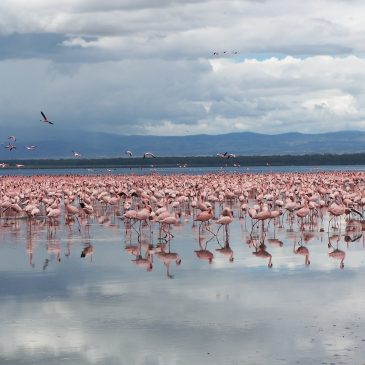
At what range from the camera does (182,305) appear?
43.1 feet

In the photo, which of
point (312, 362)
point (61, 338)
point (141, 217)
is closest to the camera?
point (312, 362)

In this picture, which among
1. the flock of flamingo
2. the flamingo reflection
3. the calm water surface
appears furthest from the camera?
the flock of flamingo

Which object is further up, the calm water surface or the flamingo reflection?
the flamingo reflection

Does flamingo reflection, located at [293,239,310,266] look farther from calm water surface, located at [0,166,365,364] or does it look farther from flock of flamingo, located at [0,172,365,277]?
calm water surface, located at [0,166,365,364]

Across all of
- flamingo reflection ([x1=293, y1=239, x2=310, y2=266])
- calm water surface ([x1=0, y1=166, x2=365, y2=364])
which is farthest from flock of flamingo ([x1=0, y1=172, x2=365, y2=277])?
calm water surface ([x1=0, y1=166, x2=365, y2=364])

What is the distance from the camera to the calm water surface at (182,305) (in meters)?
10.5

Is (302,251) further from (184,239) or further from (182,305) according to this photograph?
(182,305)

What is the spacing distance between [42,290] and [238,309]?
11.2 ft

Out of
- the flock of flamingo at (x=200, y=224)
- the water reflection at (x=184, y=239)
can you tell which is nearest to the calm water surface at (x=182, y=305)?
the water reflection at (x=184, y=239)

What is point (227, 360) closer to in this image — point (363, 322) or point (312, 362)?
point (312, 362)

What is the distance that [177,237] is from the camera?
72.5ft

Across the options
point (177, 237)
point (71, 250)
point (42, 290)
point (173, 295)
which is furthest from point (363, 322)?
point (177, 237)

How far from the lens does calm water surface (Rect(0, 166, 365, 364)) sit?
1048cm

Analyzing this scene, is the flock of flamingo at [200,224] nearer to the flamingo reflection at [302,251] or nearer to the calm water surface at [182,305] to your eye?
the flamingo reflection at [302,251]
